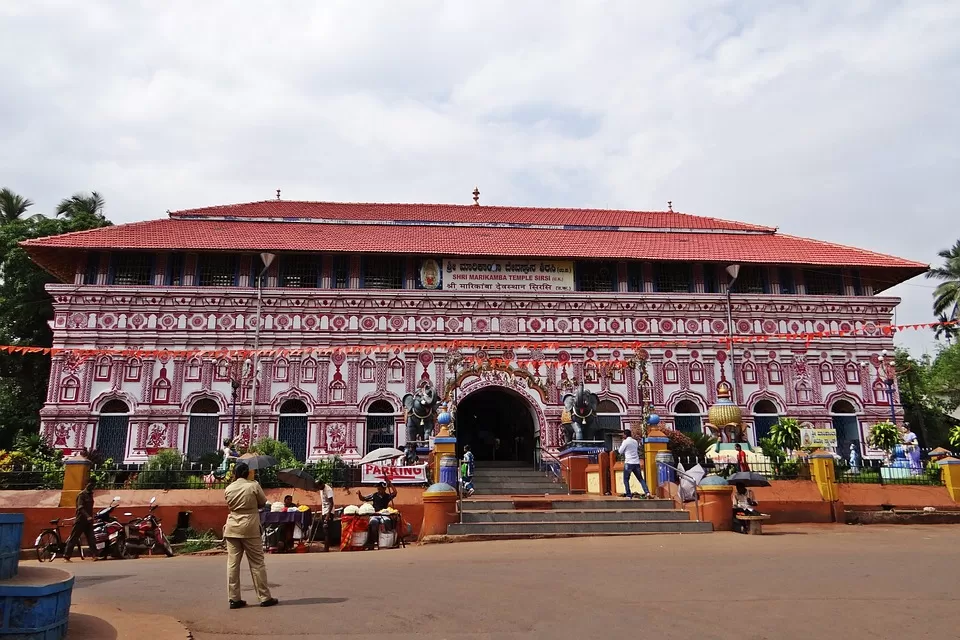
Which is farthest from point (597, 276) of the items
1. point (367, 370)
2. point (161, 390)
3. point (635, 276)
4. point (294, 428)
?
point (161, 390)

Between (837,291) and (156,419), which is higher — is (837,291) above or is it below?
above

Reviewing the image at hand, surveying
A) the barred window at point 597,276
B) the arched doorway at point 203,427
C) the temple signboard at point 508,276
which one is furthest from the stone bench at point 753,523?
the arched doorway at point 203,427

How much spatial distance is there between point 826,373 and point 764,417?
8.10 feet

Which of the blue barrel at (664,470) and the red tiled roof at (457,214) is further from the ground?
the red tiled roof at (457,214)

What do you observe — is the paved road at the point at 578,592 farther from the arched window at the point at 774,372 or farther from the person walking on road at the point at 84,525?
the arched window at the point at 774,372

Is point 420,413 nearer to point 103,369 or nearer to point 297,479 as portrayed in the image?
point 297,479

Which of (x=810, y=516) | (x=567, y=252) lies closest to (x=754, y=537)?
(x=810, y=516)

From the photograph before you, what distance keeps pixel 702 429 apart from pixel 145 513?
15.6 m

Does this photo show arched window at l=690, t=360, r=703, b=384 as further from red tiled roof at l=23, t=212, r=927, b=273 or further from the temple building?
red tiled roof at l=23, t=212, r=927, b=273

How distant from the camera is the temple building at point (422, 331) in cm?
2133

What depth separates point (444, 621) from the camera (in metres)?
5.70

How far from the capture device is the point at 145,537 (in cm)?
1241

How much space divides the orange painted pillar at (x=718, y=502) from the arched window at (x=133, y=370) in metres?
16.2

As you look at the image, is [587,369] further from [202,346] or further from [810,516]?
[202,346]
